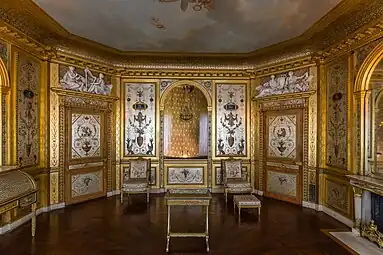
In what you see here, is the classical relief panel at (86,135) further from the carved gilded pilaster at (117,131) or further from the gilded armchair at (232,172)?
the gilded armchair at (232,172)

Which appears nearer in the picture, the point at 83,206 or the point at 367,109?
the point at 367,109

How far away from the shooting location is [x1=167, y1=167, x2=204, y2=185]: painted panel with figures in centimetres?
811

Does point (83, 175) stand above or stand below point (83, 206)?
above

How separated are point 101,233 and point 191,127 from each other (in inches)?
182

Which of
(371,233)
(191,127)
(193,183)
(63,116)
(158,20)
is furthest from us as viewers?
(191,127)

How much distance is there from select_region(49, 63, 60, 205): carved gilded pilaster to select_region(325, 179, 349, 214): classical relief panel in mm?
5476

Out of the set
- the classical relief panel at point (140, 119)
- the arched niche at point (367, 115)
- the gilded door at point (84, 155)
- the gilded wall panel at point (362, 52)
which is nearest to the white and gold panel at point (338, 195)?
the arched niche at point (367, 115)

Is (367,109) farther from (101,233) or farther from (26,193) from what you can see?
(26,193)

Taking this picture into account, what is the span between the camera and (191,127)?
884cm

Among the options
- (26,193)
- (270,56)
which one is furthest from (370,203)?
(26,193)

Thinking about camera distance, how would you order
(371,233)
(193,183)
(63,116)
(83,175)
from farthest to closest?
(193,183)
(83,175)
(63,116)
(371,233)

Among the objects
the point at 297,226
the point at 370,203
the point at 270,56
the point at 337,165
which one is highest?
the point at 270,56

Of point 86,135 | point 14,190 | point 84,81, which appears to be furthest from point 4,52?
point 86,135

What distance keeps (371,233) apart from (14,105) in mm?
5904
